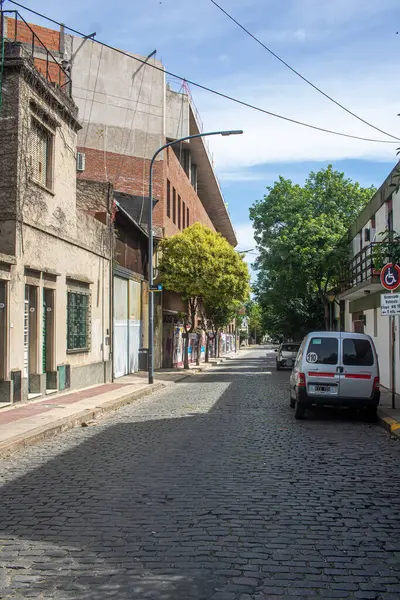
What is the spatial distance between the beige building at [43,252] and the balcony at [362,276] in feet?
26.0

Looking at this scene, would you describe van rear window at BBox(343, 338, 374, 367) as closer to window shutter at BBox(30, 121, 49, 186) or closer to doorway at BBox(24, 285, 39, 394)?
doorway at BBox(24, 285, 39, 394)

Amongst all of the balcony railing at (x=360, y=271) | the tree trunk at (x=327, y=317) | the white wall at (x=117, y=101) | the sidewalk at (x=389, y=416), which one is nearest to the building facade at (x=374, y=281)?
the balcony railing at (x=360, y=271)

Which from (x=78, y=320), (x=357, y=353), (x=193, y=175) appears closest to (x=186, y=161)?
(x=193, y=175)

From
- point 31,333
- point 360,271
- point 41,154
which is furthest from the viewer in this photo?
point 360,271

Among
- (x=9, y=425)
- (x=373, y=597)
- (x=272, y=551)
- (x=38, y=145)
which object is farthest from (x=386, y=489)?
(x=38, y=145)

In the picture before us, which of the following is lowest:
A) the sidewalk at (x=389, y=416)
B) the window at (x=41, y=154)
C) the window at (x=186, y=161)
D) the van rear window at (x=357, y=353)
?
the sidewalk at (x=389, y=416)

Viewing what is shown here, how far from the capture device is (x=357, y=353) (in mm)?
12930

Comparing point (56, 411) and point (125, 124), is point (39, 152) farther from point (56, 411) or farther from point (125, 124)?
point (125, 124)

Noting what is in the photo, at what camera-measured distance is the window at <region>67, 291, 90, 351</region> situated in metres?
18.5

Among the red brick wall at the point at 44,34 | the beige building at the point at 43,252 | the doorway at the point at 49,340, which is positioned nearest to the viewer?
the beige building at the point at 43,252

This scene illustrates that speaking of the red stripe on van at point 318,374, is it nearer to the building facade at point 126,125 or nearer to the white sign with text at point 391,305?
the white sign with text at point 391,305

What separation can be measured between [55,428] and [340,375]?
18.2ft

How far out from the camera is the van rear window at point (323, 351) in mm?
12906

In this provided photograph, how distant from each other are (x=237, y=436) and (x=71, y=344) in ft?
29.8
